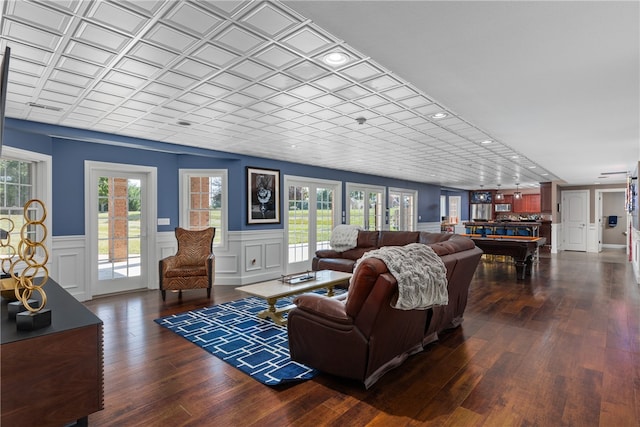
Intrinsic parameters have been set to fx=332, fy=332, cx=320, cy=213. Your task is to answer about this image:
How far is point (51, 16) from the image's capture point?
1814mm

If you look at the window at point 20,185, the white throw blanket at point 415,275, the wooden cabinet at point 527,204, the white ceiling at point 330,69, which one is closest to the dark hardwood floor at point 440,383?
the white throw blanket at point 415,275

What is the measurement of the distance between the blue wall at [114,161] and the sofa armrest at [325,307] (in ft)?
11.9

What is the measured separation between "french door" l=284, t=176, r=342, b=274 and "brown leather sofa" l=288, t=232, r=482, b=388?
417 centimetres

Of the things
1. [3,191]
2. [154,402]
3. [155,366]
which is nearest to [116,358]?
[155,366]

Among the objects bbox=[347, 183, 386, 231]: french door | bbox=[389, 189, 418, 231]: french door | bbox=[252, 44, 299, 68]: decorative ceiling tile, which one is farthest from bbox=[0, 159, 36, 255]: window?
bbox=[389, 189, 418, 231]: french door

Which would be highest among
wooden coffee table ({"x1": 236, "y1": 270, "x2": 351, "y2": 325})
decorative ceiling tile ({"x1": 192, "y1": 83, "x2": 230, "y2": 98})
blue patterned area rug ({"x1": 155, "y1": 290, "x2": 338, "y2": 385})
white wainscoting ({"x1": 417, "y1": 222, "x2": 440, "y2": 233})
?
decorative ceiling tile ({"x1": 192, "y1": 83, "x2": 230, "y2": 98})

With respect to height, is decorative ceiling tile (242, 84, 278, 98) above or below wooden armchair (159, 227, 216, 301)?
above

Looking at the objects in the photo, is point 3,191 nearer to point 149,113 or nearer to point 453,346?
point 149,113

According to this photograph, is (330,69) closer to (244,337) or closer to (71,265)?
(244,337)

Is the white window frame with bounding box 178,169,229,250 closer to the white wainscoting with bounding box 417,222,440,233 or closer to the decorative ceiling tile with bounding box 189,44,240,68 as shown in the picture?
the decorative ceiling tile with bounding box 189,44,240,68

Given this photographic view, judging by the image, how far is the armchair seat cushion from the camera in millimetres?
4734

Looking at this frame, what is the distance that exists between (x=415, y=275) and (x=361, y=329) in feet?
1.76

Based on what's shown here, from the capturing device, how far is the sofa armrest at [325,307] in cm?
238

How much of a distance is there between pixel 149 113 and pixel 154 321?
2.36 meters
